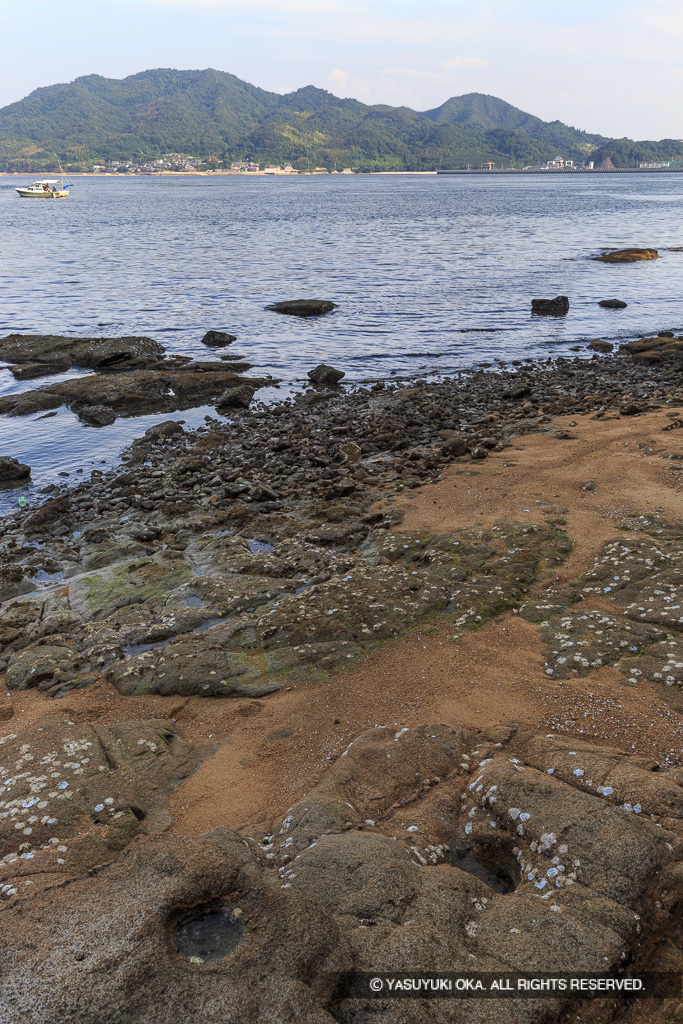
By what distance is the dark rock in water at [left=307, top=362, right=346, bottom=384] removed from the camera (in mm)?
25875

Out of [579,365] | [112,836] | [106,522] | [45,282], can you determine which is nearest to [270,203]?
[45,282]

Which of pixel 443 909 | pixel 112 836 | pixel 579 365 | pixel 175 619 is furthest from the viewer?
pixel 579 365

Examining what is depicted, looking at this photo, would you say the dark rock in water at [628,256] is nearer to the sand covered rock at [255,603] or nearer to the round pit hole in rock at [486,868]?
the sand covered rock at [255,603]

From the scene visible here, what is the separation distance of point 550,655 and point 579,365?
21.1m

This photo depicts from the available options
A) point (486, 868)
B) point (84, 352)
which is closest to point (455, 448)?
Answer: point (486, 868)

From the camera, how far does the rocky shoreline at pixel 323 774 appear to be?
4418 mm

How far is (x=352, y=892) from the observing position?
5074 millimetres

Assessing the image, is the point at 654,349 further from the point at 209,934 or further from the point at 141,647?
the point at 209,934

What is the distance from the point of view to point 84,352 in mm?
29000

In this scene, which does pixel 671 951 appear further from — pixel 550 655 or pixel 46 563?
pixel 46 563

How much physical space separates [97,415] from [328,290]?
83.4 feet

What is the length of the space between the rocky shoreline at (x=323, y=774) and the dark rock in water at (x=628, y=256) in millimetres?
45735

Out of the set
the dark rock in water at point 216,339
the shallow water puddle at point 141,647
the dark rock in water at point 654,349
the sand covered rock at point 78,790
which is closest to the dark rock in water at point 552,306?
the dark rock in water at point 654,349

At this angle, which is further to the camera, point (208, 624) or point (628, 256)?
point (628, 256)
